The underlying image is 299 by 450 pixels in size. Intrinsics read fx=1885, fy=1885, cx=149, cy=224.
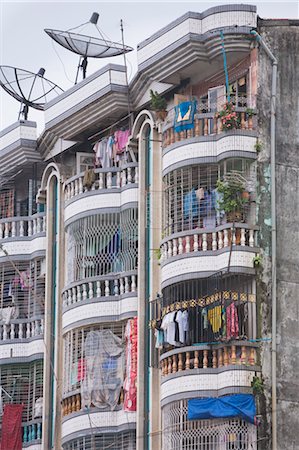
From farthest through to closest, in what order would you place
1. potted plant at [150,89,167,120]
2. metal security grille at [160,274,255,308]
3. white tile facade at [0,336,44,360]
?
1. white tile facade at [0,336,44,360]
2. potted plant at [150,89,167,120]
3. metal security grille at [160,274,255,308]

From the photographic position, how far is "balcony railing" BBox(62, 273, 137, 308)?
3994cm

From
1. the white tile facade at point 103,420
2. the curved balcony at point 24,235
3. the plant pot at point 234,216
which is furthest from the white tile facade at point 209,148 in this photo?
the curved balcony at point 24,235

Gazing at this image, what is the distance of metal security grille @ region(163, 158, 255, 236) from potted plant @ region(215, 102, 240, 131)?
67 centimetres

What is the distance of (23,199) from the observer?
45719 millimetres

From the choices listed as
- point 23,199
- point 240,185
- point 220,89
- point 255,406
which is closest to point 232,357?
point 255,406

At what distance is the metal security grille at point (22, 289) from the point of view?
43812mm

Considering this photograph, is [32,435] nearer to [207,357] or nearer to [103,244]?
[103,244]

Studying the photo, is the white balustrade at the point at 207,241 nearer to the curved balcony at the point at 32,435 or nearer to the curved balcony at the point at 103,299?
the curved balcony at the point at 103,299

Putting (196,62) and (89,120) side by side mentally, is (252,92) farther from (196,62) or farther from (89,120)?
(89,120)

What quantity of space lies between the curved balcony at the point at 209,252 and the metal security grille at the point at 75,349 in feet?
8.86

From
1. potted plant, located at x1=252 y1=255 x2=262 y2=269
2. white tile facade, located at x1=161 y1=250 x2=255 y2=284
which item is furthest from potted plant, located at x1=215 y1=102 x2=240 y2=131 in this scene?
potted plant, located at x1=252 y1=255 x2=262 y2=269

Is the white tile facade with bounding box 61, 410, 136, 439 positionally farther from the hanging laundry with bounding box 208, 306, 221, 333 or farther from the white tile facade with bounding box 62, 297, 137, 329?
the hanging laundry with bounding box 208, 306, 221, 333

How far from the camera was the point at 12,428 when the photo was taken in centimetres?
4256

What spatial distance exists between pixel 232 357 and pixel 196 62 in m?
6.35
